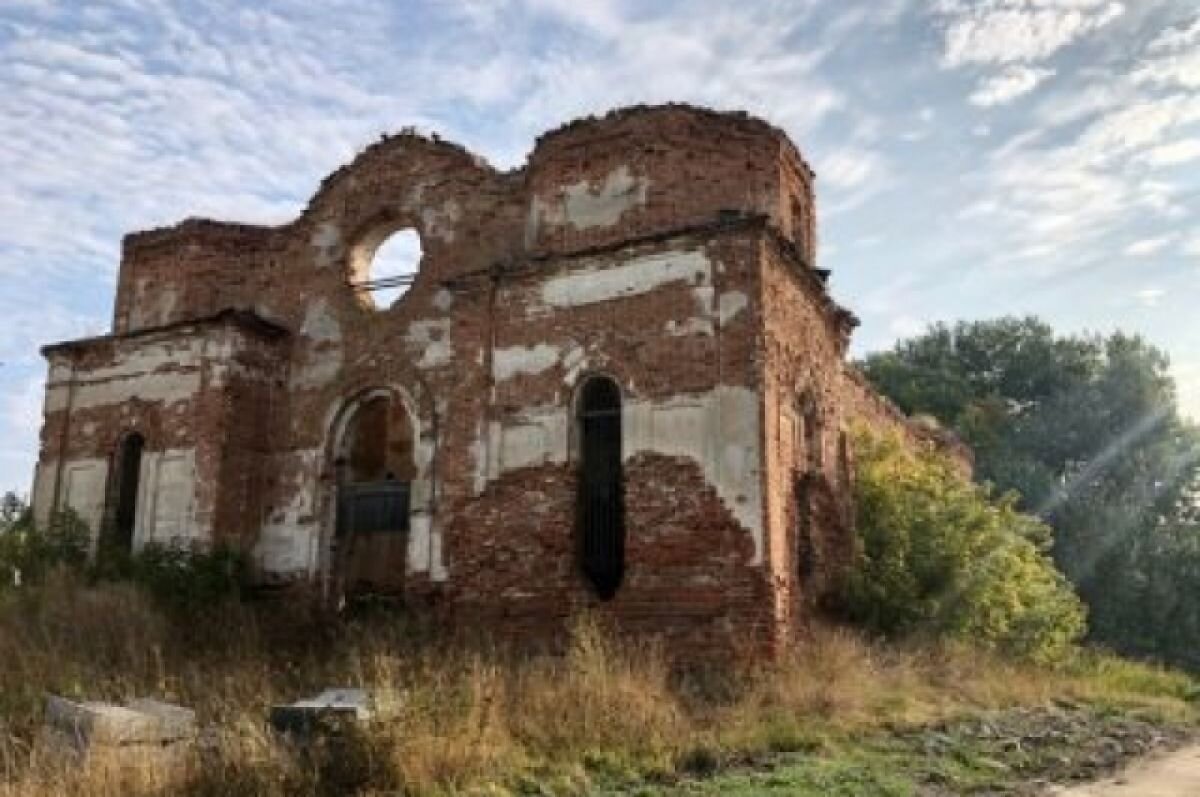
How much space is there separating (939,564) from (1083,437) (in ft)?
73.9

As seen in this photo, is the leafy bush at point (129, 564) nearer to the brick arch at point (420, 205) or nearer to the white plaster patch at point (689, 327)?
the brick arch at point (420, 205)

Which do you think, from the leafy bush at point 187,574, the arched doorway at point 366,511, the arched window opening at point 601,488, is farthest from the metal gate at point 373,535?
the arched window opening at point 601,488

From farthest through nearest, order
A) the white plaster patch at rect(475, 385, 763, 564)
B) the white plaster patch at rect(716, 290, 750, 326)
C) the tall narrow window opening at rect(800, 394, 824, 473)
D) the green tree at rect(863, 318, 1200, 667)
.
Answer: the green tree at rect(863, 318, 1200, 667) < the tall narrow window opening at rect(800, 394, 824, 473) < the white plaster patch at rect(716, 290, 750, 326) < the white plaster patch at rect(475, 385, 763, 564)

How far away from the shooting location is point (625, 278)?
12.6m

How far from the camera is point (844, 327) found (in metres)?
15.4

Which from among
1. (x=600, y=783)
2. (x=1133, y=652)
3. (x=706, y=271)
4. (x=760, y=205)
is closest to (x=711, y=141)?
(x=760, y=205)

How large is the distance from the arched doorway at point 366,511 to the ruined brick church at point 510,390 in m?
0.04

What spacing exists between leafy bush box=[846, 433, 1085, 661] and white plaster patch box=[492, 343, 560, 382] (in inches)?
178

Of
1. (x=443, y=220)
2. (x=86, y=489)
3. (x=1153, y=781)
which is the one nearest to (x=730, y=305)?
(x=443, y=220)

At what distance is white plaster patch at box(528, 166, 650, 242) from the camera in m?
13.2

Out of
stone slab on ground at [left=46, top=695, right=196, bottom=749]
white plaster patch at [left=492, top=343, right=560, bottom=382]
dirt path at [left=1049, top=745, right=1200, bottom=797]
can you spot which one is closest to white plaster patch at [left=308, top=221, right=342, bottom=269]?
white plaster patch at [left=492, top=343, right=560, bottom=382]

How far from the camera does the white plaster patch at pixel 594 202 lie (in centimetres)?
1319

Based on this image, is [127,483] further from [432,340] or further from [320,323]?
[432,340]

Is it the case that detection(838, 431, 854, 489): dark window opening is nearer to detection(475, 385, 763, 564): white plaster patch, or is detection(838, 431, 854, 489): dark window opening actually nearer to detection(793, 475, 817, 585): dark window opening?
detection(793, 475, 817, 585): dark window opening
